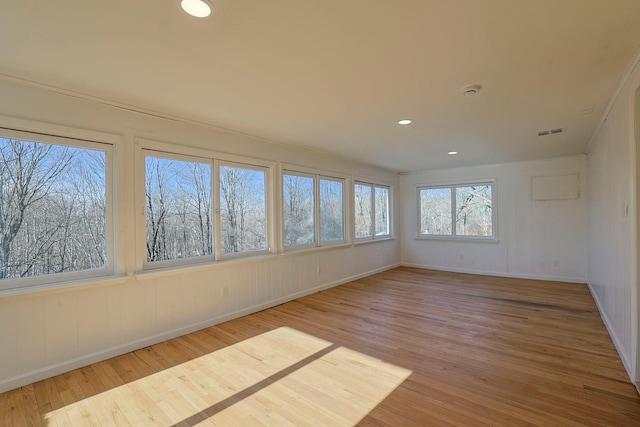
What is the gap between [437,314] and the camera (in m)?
3.77

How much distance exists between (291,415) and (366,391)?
58 centimetres

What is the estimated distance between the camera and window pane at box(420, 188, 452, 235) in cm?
677

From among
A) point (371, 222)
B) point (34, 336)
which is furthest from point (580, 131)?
point (34, 336)

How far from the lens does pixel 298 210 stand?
471 centimetres

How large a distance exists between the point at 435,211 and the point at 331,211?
2990 millimetres

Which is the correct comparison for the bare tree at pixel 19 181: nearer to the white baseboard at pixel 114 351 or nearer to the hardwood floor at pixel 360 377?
the white baseboard at pixel 114 351

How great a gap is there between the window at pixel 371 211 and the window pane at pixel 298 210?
1.29 meters

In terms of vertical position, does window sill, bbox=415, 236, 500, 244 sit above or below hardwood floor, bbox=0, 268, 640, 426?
above

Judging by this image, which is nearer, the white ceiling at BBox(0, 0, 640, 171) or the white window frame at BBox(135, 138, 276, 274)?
the white ceiling at BBox(0, 0, 640, 171)

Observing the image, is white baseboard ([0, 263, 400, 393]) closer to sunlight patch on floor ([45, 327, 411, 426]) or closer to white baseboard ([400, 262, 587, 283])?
sunlight patch on floor ([45, 327, 411, 426])

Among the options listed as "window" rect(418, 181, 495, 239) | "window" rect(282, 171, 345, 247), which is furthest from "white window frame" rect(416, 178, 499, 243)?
"window" rect(282, 171, 345, 247)

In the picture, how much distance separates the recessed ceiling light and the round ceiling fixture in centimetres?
202

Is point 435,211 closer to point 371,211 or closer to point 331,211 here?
point 371,211

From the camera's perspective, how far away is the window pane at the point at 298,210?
177 inches
